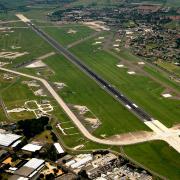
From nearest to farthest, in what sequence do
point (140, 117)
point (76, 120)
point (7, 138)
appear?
point (7, 138)
point (76, 120)
point (140, 117)

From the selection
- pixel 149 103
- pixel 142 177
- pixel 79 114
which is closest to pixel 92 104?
pixel 79 114

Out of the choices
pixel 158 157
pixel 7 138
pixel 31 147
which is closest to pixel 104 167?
pixel 158 157

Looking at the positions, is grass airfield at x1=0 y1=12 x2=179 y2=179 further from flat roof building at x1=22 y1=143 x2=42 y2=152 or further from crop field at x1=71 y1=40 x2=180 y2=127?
flat roof building at x1=22 y1=143 x2=42 y2=152

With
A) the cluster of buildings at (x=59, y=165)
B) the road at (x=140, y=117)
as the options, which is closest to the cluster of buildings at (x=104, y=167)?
the cluster of buildings at (x=59, y=165)

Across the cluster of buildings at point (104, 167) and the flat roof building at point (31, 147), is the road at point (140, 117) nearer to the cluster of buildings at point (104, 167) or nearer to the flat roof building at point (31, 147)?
the cluster of buildings at point (104, 167)

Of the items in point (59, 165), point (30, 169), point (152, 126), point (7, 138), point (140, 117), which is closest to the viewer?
point (30, 169)

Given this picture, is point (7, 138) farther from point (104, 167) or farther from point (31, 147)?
point (104, 167)

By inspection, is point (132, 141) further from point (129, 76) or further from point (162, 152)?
point (129, 76)

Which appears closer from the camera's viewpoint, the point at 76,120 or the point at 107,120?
the point at 76,120

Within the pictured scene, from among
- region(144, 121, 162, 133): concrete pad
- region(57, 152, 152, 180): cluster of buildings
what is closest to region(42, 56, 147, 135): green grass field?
region(144, 121, 162, 133): concrete pad
